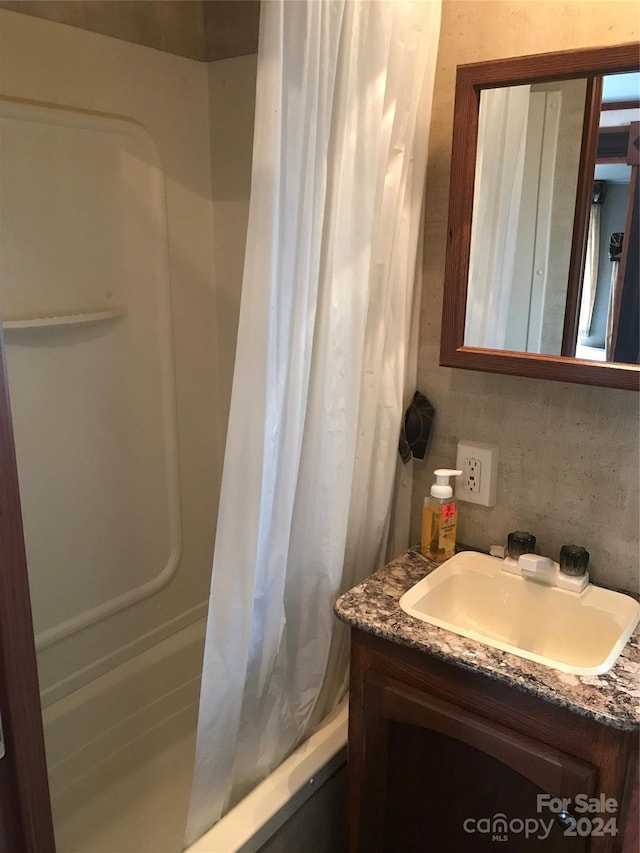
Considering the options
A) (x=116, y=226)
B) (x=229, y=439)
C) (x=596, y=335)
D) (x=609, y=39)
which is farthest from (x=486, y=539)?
(x=116, y=226)

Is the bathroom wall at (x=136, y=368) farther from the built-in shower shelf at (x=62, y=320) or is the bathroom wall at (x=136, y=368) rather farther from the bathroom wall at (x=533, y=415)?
the bathroom wall at (x=533, y=415)

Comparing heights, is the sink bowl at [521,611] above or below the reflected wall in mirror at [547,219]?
below

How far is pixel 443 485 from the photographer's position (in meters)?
1.46

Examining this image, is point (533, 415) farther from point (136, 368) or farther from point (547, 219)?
point (136, 368)

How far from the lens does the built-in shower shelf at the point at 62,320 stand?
5.03 feet

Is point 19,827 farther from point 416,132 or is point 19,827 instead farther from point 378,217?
point 416,132

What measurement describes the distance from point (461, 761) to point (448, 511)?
1.57 ft

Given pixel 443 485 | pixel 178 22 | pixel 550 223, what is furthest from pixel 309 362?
pixel 178 22

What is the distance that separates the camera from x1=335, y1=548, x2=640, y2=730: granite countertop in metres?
1.04

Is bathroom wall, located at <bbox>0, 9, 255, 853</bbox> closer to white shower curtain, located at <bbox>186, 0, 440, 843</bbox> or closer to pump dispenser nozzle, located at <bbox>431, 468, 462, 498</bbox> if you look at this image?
white shower curtain, located at <bbox>186, 0, 440, 843</bbox>

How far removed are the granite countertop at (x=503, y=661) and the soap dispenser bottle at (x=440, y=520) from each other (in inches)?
5.5

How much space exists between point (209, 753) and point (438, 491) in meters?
0.67

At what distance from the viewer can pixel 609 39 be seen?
1.23 metres

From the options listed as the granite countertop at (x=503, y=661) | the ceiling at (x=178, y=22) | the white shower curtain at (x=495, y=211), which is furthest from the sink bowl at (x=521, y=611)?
the ceiling at (x=178, y=22)
